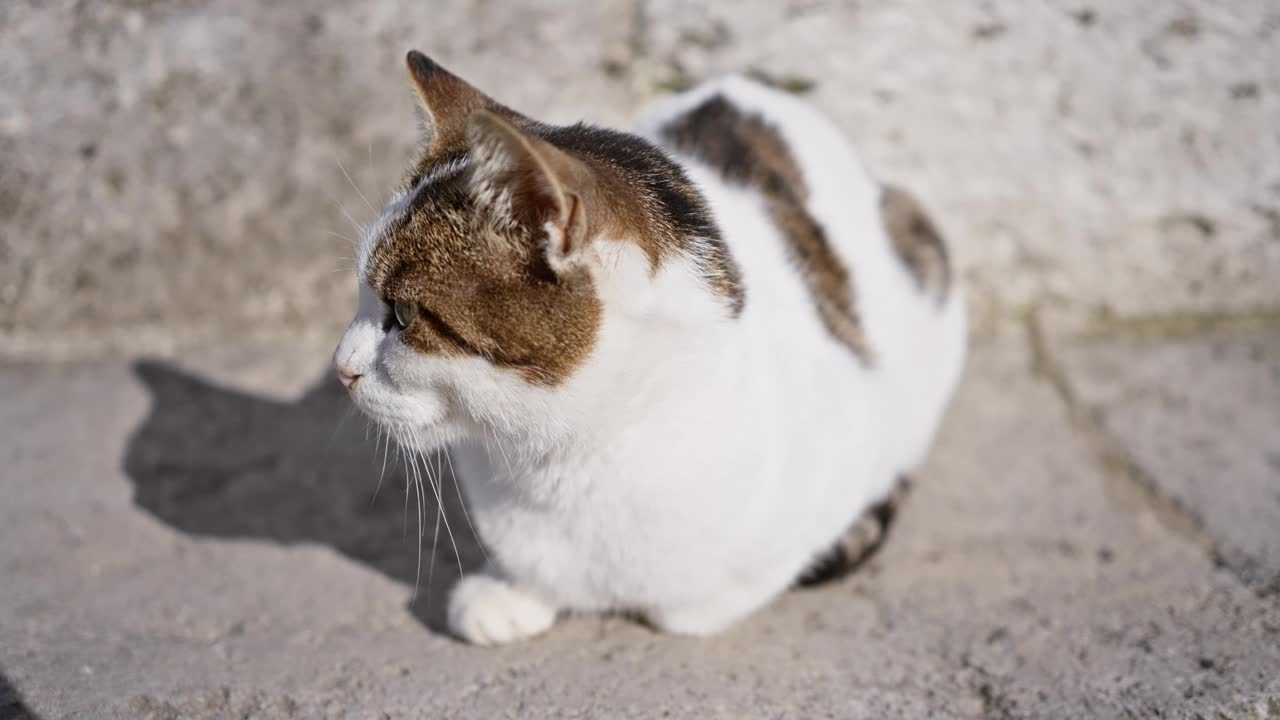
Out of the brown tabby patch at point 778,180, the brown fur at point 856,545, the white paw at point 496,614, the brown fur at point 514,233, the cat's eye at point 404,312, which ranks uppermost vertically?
the brown fur at point 514,233

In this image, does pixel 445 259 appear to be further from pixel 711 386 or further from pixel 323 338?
pixel 323 338

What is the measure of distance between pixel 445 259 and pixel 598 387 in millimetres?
302

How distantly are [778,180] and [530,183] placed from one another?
94 centimetres

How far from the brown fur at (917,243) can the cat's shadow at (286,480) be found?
3.88 feet

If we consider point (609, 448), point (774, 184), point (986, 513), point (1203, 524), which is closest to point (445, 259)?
point (609, 448)

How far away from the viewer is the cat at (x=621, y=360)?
1.55 m

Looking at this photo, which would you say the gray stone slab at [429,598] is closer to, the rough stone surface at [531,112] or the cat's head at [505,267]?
the rough stone surface at [531,112]

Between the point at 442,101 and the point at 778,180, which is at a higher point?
the point at 442,101

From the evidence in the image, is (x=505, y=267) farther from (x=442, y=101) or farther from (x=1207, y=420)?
(x=1207, y=420)

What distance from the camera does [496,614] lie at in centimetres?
196

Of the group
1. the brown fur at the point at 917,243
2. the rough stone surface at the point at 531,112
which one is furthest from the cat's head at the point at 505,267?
the rough stone surface at the point at 531,112

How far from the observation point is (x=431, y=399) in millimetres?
1688

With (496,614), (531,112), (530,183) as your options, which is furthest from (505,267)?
(531,112)

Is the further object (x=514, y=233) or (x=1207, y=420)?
(x=1207, y=420)
